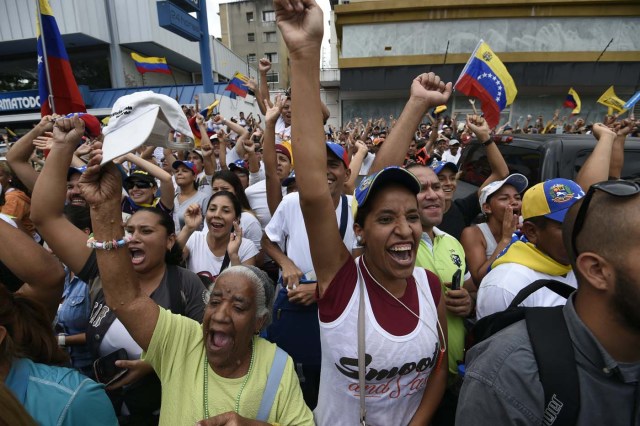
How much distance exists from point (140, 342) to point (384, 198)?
3.82ft

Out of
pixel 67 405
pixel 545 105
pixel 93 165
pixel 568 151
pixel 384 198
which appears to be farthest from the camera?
pixel 545 105

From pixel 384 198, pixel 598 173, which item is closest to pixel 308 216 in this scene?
pixel 384 198

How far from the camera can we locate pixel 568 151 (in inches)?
146

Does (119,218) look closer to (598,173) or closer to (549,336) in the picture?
(549,336)

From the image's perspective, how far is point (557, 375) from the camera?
103 cm

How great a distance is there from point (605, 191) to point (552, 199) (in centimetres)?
79

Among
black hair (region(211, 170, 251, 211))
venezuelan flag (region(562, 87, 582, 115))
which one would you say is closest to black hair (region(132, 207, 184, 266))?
black hair (region(211, 170, 251, 211))

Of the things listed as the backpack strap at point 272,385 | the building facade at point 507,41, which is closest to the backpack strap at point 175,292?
the backpack strap at point 272,385

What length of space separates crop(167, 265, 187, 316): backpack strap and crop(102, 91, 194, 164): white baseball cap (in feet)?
3.66

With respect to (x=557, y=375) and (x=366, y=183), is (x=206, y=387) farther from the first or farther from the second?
(x=557, y=375)

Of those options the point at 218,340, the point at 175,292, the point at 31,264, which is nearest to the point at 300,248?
the point at 175,292

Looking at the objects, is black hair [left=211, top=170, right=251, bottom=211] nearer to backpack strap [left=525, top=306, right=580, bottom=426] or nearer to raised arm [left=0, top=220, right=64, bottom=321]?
raised arm [left=0, top=220, right=64, bottom=321]

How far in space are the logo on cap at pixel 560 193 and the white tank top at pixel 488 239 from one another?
87 cm

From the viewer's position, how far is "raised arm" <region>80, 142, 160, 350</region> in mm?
1344
